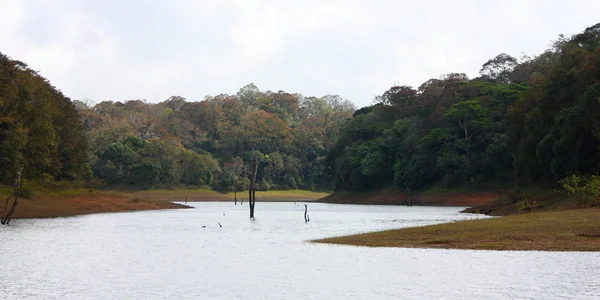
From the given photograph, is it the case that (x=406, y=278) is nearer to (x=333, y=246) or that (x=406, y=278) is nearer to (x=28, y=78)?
(x=333, y=246)

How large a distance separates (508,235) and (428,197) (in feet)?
253

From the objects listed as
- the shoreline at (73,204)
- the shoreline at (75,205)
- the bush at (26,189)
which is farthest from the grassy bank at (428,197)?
the bush at (26,189)

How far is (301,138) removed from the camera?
18650 cm

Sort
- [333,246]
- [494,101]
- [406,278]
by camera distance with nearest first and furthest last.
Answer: [406,278] < [333,246] < [494,101]

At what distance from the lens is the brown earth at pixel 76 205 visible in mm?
75606

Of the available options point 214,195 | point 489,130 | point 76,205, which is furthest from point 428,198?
point 214,195

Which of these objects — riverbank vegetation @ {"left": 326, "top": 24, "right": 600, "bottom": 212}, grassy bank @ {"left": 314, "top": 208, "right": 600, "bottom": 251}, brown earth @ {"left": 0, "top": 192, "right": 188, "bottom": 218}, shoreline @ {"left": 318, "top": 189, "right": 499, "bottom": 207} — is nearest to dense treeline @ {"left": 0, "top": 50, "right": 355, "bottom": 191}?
brown earth @ {"left": 0, "top": 192, "right": 188, "bottom": 218}

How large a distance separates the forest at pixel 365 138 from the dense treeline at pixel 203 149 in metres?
0.33

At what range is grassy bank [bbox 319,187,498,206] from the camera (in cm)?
10831

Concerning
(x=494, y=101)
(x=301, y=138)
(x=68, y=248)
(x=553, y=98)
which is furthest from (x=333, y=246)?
(x=301, y=138)

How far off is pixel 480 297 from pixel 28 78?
229 feet

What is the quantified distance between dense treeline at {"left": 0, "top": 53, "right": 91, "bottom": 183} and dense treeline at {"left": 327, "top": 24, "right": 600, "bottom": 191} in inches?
1903

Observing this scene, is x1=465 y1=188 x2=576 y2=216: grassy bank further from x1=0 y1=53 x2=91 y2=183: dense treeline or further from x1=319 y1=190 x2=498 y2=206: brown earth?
x1=0 y1=53 x2=91 y2=183: dense treeline

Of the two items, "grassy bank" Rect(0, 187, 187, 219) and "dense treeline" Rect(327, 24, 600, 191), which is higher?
"dense treeline" Rect(327, 24, 600, 191)
